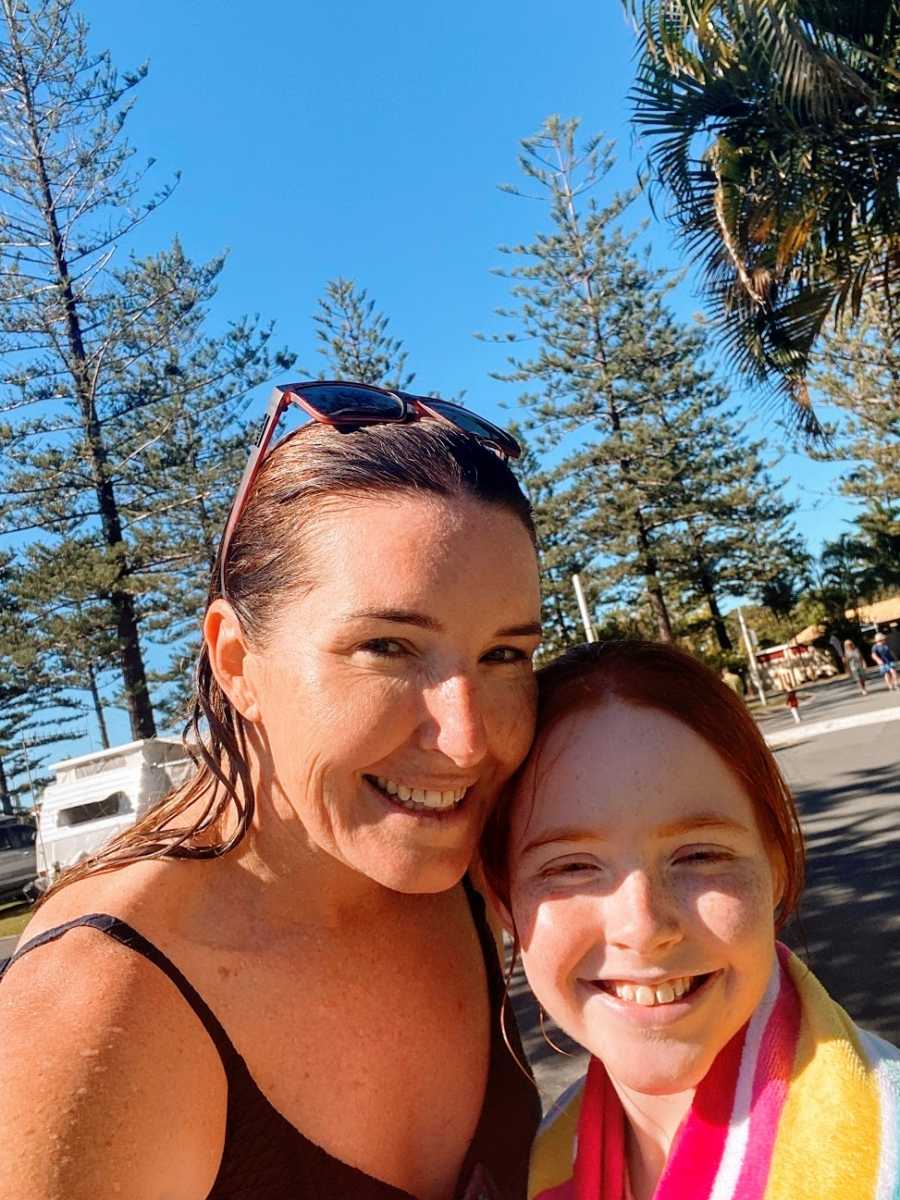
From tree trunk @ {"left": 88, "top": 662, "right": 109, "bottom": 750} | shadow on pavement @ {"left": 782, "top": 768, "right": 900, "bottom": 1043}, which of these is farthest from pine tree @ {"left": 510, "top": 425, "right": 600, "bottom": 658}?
shadow on pavement @ {"left": 782, "top": 768, "right": 900, "bottom": 1043}

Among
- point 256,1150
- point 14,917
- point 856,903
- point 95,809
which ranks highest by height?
point 95,809

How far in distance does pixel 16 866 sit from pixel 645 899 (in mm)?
17739

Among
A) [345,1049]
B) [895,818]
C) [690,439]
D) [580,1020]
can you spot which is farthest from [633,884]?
[690,439]

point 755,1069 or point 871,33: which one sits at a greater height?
point 871,33

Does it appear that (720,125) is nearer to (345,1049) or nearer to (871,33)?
(871,33)

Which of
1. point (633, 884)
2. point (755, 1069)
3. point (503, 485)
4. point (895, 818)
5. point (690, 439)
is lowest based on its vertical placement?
point (895, 818)

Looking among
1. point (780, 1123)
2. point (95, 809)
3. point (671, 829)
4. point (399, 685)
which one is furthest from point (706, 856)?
point (95, 809)

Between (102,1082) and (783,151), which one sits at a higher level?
(783,151)

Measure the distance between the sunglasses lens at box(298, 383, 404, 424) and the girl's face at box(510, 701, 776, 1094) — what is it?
55cm

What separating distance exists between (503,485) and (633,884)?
556mm

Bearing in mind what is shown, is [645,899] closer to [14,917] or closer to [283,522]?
[283,522]

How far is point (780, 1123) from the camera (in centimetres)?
97

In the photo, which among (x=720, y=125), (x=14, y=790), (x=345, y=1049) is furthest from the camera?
(x=14, y=790)

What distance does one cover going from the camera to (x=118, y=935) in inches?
39.5
